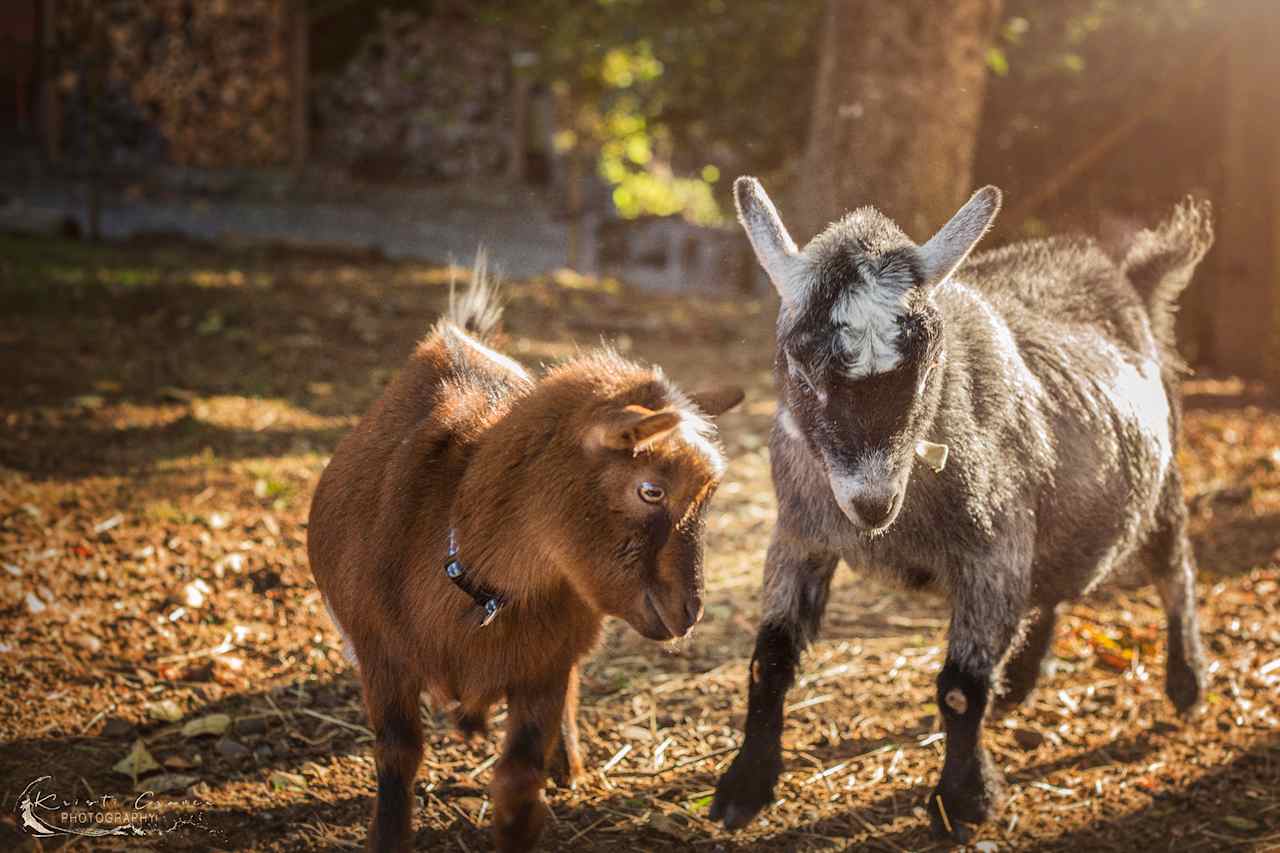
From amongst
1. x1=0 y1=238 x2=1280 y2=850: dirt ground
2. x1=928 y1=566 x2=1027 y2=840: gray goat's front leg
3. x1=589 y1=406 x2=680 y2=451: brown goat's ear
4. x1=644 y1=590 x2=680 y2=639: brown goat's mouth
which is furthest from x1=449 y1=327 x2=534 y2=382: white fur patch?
x1=928 y1=566 x2=1027 y2=840: gray goat's front leg

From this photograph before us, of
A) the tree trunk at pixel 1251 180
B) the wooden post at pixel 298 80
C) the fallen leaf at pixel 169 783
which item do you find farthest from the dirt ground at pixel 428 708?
the wooden post at pixel 298 80

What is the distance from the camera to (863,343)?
3166 millimetres

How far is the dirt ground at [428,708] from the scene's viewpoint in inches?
142

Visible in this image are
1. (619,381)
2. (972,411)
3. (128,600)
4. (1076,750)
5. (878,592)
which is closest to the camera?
(619,381)

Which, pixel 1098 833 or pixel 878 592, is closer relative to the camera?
pixel 1098 833

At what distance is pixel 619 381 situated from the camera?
3.04 metres

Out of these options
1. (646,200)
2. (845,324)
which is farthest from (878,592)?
(646,200)

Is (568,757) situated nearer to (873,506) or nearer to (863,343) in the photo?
(873,506)

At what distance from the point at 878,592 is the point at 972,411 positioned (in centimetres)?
211

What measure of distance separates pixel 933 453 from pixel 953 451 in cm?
16

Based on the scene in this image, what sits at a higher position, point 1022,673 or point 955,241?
point 955,241

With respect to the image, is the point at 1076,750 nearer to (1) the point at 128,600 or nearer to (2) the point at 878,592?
(2) the point at 878,592

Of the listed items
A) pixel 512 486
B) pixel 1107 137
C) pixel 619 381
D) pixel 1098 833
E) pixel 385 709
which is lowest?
pixel 1098 833

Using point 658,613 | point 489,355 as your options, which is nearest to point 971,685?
point 658,613
